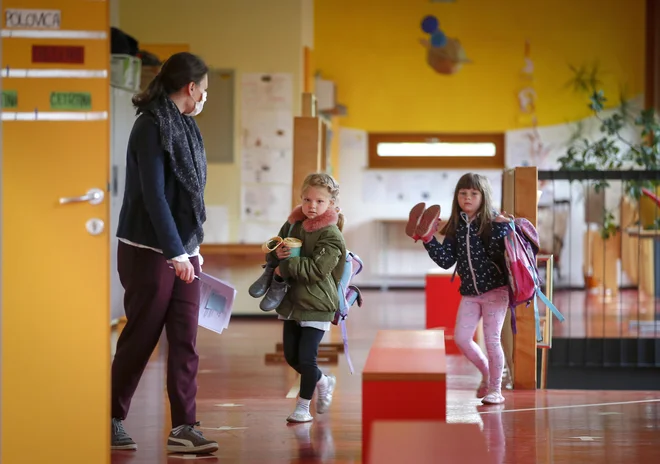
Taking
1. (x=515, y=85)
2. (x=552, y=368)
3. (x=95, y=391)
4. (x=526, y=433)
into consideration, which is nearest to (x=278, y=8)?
(x=552, y=368)

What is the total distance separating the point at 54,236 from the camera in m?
3.05

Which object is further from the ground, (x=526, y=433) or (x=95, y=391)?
(x=95, y=391)

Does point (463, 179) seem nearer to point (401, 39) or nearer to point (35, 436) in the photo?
point (35, 436)

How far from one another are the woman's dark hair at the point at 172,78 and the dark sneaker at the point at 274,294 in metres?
1.02

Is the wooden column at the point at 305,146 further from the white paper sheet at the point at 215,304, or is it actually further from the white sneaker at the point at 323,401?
the white paper sheet at the point at 215,304

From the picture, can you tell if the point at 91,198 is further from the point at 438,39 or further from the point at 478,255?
the point at 438,39

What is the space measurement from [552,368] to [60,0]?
499cm

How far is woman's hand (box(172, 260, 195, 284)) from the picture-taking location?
3.39m

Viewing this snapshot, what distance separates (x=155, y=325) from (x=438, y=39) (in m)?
7.95

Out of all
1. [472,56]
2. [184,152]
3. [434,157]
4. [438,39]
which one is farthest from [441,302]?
[472,56]

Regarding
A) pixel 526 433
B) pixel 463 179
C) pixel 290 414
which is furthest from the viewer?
pixel 463 179

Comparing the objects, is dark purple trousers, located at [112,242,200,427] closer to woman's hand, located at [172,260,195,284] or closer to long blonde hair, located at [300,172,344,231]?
woman's hand, located at [172,260,195,284]

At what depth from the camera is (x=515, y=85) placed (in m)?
11.8

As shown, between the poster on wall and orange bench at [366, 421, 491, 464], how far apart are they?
19.0 feet
